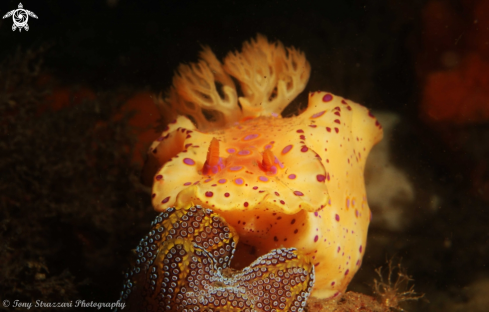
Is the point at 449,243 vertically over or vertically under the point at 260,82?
under

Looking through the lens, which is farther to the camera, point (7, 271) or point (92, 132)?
point (92, 132)

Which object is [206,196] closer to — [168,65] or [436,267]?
[436,267]

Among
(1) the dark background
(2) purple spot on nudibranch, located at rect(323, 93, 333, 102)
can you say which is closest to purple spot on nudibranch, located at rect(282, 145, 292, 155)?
(2) purple spot on nudibranch, located at rect(323, 93, 333, 102)

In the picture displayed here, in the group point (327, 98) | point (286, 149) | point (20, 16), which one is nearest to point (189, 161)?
point (286, 149)

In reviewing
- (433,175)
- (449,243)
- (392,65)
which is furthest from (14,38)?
(449,243)

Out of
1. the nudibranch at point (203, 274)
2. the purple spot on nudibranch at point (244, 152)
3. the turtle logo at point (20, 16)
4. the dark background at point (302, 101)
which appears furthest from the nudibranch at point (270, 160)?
the turtle logo at point (20, 16)

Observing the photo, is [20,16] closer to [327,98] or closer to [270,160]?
[327,98]

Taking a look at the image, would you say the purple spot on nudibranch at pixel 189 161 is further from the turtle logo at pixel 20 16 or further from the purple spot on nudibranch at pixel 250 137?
the turtle logo at pixel 20 16
